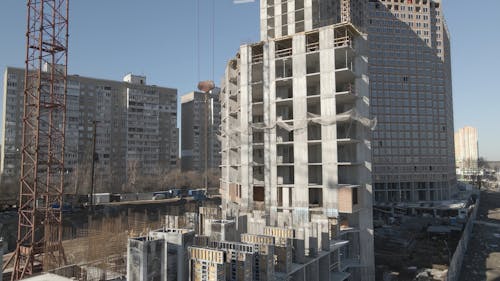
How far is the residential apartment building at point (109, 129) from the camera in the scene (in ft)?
219

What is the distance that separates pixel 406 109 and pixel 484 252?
141 ft

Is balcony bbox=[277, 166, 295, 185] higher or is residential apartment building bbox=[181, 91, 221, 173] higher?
residential apartment building bbox=[181, 91, 221, 173]

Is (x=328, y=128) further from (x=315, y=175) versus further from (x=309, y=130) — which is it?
(x=315, y=175)

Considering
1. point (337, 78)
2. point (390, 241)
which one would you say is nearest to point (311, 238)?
point (337, 78)

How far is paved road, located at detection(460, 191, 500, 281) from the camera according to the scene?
98.9ft

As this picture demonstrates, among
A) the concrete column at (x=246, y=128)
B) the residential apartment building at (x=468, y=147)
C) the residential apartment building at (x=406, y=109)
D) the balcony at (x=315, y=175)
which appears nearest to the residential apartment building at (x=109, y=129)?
the concrete column at (x=246, y=128)

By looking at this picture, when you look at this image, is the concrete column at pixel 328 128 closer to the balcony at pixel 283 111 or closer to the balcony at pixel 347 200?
the balcony at pixel 347 200

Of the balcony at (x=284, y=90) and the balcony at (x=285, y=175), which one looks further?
the balcony at (x=284, y=90)

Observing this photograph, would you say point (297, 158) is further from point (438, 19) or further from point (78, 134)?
point (438, 19)

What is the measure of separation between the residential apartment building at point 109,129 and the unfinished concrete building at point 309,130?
147 ft

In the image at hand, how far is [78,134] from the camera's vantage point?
2894 inches

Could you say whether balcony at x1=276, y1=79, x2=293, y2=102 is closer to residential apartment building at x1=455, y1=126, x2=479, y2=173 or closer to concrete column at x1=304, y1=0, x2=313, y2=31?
concrete column at x1=304, y1=0, x2=313, y2=31

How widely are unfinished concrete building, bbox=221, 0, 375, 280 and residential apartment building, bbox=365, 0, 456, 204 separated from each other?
46.1 metres

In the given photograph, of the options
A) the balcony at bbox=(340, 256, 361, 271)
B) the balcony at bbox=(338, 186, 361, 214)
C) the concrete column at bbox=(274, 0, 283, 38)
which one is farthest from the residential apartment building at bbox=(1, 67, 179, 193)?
the balcony at bbox=(340, 256, 361, 271)
